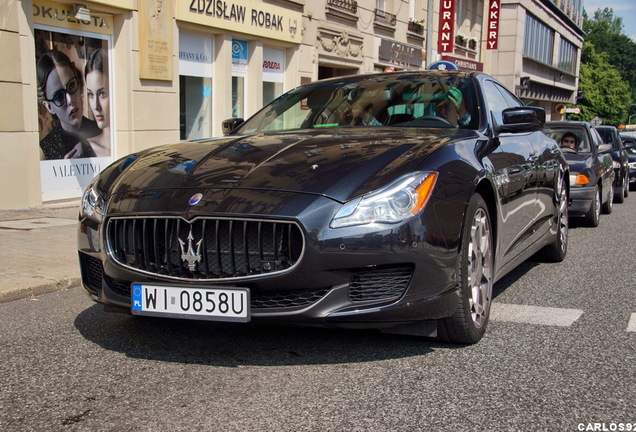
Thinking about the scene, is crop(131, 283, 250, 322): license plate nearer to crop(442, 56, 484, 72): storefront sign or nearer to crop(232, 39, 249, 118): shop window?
crop(232, 39, 249, 118): shop window

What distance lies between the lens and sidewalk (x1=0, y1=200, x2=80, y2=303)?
18.3 ft

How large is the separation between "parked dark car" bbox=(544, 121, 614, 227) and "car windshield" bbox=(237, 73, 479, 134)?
5358mm

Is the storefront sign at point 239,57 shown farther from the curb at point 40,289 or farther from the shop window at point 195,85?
the curb at point 40,289

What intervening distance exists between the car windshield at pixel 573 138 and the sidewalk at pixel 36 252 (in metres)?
7.02

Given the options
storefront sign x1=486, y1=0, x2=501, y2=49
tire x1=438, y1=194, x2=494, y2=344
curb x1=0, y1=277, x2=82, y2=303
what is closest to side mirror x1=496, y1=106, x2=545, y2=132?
tire x1=438, y1=194, x2=494, y2=344

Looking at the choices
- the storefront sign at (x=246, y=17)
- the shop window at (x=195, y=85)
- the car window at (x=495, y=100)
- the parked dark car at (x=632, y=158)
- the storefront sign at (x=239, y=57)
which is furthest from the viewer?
the parked dark car at (x=632, y=158)

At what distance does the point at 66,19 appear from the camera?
10984 mm

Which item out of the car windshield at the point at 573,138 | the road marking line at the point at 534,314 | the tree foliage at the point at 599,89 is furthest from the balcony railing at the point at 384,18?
the tree foliage at the point at 599,89

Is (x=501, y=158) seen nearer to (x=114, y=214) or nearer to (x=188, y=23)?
(x=114, y=214)

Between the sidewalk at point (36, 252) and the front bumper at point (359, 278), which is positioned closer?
the front bumper at point (359, 278)

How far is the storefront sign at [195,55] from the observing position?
13734 millimetres

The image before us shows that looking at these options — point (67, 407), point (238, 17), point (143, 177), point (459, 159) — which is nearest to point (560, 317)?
point (459, 159)

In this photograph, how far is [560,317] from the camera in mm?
4715

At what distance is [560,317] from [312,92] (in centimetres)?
234
